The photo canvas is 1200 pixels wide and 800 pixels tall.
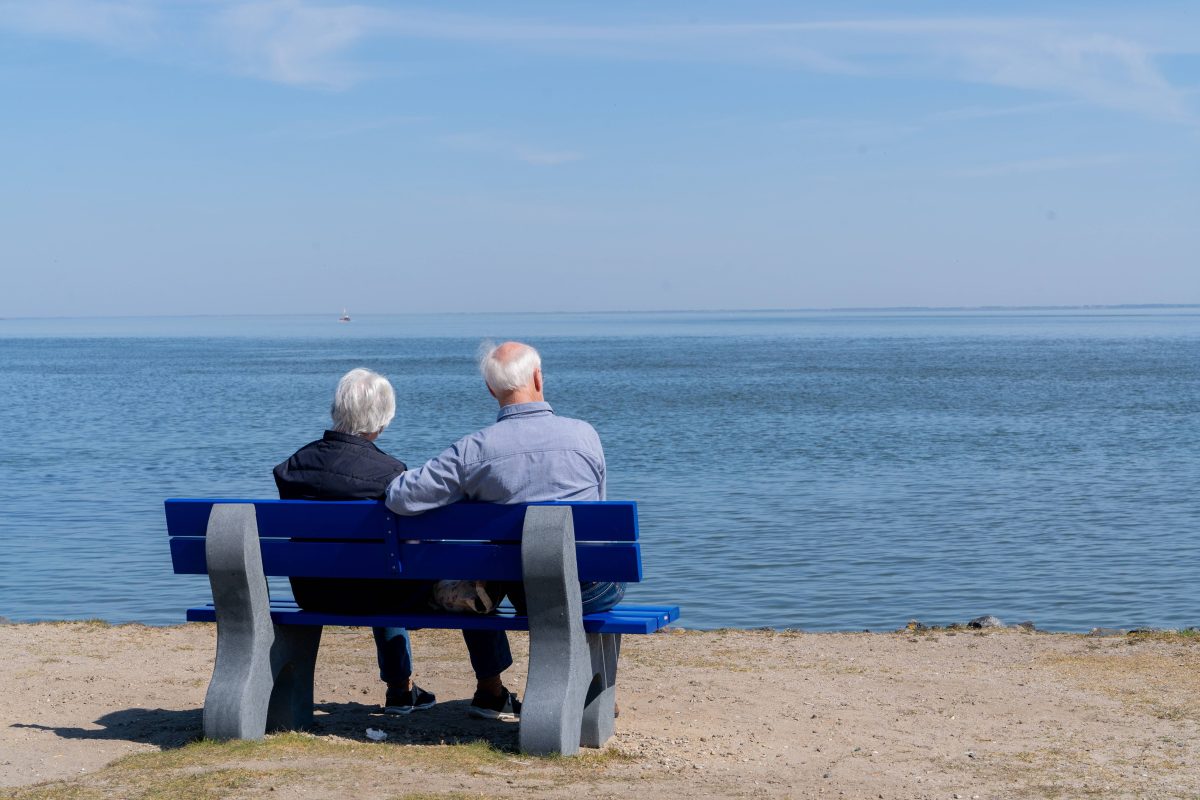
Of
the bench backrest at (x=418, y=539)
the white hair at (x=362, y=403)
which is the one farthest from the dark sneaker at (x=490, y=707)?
the white hair at (x=362, y=403)

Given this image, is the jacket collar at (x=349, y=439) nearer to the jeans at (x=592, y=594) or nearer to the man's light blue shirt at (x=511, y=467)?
the man's light blue shirt at (x=511, y=467)

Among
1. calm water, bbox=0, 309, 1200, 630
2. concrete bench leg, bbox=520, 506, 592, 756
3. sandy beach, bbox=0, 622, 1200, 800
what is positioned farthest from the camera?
calm water, bbox=0, 309, 1200, 630

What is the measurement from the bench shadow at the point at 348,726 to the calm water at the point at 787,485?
457 cm

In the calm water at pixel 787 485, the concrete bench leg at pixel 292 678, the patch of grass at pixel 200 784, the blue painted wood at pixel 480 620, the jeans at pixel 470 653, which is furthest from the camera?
the calm water at pixel 787 485

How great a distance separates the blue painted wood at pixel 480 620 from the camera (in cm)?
497

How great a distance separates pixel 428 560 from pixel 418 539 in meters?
0.08

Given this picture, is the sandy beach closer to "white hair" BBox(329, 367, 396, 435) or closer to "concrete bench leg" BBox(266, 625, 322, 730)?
"concrete bench leg" BBox(266, 625, 322, 730)

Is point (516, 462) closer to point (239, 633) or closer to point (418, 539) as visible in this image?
point (418, 539)

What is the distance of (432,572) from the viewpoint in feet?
16.4

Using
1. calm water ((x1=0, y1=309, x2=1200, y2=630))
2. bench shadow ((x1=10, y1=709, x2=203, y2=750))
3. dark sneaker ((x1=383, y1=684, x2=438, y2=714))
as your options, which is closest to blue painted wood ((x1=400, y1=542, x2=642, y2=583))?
dark sneaker ((x1=383, y1=684, x2=438, y2=714))

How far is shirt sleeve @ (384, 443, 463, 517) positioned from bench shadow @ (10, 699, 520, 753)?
93 centimetres

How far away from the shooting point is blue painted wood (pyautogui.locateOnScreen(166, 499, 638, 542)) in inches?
191

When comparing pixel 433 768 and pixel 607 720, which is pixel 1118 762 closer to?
pixel 607 720

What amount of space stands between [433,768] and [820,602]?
22.2 ft
